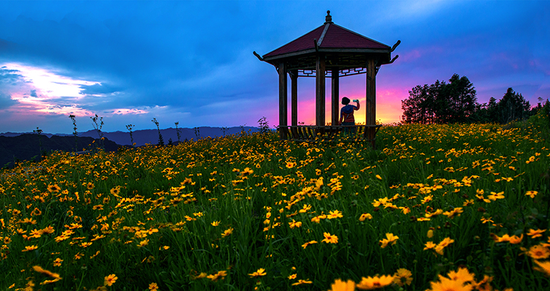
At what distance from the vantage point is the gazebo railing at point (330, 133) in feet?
24.0

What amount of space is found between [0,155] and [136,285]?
14342 millimetres

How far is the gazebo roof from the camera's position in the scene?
7.12 metres

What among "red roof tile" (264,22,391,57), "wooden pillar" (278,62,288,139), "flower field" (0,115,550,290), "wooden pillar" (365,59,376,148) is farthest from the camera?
"wooden pillar" (278,62,288,139)

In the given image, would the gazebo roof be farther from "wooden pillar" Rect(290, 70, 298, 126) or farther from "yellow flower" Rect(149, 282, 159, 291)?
"yellow flower" Rect(149, 282, 159, 291)

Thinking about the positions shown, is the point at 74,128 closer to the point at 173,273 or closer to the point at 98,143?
the point at 98,143

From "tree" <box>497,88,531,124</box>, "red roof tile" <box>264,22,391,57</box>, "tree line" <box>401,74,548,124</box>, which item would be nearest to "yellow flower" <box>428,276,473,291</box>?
"red roof tile" <box>264,22,391,57</box>

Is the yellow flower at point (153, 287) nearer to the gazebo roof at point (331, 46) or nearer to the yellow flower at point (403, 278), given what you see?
the yellow flower at point (403, 278)

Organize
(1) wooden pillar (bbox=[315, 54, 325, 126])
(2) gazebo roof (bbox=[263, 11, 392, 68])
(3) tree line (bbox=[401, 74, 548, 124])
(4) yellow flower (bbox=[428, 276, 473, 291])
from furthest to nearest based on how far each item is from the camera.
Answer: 1. (3) tree line (bbox=[401, 74, 548, 124])
2. (1) wooden pillar (bbox=[315, 54, 325, 126])
3. (2) gazebo roof (bbox=[263, 11, 392, 68])
4. (4) yellow flower (bbox=[428, 276, 473, 291])

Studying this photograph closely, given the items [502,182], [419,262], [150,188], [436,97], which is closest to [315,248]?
[419,262]

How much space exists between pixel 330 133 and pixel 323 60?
6.81 ft

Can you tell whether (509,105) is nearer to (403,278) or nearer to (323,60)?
(323,60)

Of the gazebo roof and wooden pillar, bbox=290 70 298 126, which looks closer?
the gazebo roof

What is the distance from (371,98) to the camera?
767 centimetres

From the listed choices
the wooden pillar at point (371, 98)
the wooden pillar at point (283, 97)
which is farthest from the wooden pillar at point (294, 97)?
the wooden pillar at point (371, 98)
